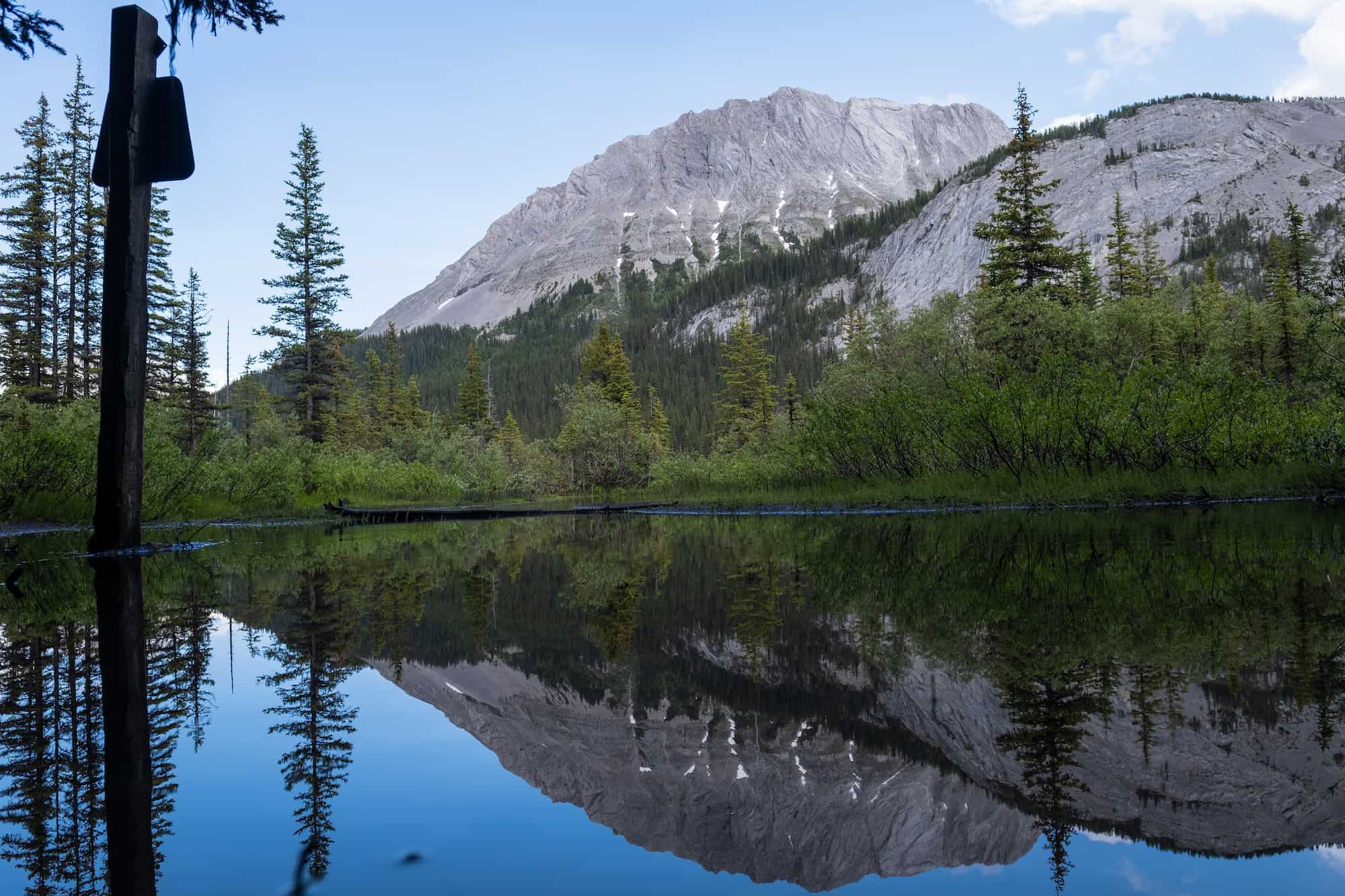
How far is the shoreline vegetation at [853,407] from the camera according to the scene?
56.7 feet

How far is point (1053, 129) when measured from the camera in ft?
566

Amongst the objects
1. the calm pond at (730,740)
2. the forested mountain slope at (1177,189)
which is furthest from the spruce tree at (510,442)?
the forested mountain slope at (1177,189)

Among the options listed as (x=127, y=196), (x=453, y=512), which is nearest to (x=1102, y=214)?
(x=453, y=512)

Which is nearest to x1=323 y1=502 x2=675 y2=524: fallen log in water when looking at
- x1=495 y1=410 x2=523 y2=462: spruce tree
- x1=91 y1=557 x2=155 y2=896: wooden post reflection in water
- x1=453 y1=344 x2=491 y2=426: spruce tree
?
x1=91 y1=557 x2=155 y2=896: wooden post reflection in water

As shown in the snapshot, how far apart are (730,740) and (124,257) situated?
10682mm

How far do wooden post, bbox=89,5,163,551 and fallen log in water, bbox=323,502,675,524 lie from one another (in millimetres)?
15240

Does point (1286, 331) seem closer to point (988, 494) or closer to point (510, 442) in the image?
point (988, 494)

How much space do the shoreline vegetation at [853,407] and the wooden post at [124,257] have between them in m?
5.97

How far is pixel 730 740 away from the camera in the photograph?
10.6ft

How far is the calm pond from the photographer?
6.84 ft

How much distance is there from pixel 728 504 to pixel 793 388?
133 ft

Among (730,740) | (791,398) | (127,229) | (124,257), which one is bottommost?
(730,740)

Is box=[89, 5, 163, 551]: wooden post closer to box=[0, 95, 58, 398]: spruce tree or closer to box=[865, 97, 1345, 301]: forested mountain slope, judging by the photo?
box=[0, 95, 58, 398]: spruce tree

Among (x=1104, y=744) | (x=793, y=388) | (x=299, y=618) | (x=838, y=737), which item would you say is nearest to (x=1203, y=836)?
(x=1104, y=744)
